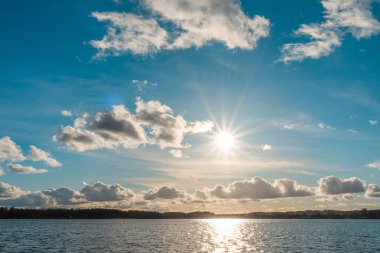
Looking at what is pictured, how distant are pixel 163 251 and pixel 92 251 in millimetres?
18535

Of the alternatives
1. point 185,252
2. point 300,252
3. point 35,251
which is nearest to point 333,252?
point 300,252

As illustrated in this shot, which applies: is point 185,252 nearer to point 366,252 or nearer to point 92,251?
point 92,251

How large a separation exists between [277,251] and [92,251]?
50.3 m

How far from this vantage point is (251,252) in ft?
351

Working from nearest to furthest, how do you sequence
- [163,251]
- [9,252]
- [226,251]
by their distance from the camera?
[9,252]
[163,251]
[226,251]

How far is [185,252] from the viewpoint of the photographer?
104688 mm

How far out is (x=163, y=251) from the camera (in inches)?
4114

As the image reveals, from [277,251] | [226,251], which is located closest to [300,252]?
[277,251]

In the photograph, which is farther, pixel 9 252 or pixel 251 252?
pixel 251 252

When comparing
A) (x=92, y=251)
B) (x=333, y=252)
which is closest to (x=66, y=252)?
(x=92, y=251)

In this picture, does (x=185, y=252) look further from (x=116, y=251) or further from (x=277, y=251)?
(x=277, y=251)

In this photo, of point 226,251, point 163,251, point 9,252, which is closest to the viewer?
point 9,252

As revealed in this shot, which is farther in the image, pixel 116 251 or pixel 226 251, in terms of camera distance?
pixel 226 251

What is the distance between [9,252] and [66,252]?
45.2 ft
